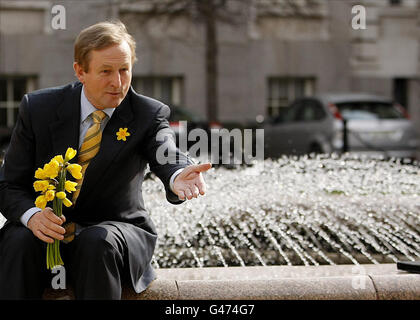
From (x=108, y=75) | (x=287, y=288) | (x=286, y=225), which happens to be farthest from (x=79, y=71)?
(x=286, y=225)

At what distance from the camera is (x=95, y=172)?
3420 millimetres

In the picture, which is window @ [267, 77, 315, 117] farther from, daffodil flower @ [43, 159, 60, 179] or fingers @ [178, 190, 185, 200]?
daffodil flower @ [43, 159, 60, 179]

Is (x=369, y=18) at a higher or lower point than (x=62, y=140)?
higher

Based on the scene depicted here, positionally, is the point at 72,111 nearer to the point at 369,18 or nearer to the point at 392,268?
the point at 392,268

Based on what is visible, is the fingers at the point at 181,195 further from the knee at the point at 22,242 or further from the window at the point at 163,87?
the window at the point at 163,87

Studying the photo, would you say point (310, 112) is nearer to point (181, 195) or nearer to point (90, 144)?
point (90, 144)

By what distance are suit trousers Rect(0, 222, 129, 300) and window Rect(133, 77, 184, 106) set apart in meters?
17.4

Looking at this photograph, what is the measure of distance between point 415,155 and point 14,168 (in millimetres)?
10890

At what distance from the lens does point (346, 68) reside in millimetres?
21812

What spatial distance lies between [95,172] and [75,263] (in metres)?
0.42

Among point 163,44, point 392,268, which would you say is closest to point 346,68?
point 163,44

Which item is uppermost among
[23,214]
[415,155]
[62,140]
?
[62,140]

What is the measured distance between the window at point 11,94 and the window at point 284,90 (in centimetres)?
617

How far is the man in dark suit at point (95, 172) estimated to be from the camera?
124 inches
